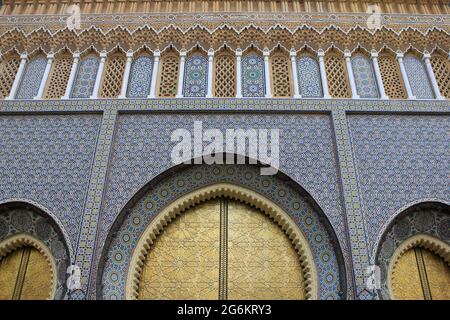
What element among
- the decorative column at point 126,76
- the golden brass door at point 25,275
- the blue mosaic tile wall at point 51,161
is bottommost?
the golden brass door at point 25,275

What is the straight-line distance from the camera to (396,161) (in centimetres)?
506

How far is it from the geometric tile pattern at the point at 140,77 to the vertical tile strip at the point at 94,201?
411 mm

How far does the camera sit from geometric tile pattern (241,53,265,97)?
221 inches

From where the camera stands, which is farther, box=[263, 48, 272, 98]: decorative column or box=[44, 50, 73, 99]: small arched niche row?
box=[44, 50, 73, 99]: small arched niche row

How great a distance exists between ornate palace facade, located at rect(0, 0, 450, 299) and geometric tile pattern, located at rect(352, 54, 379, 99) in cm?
2

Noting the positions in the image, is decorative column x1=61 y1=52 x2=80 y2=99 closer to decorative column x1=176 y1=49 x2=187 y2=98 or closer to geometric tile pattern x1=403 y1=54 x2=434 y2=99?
decorative column x1=176 y1=49 x2=187 y2=98

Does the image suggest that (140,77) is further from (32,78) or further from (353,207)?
(353,207)

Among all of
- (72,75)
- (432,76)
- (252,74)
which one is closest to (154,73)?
(72,75)

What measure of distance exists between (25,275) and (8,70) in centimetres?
252

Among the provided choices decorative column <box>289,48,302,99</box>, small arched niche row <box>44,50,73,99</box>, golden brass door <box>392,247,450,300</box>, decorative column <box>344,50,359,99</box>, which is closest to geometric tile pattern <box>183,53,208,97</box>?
decorative column <box>289,48,302,99</box>

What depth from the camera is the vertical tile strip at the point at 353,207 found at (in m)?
4.37

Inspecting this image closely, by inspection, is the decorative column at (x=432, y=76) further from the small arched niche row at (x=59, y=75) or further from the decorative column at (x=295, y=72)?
the small arched niche row at (x=59, y=75)

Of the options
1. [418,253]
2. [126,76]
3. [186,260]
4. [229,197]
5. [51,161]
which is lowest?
[186,260]

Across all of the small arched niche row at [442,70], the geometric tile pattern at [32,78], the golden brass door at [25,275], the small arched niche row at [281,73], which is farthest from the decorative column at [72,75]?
the small arched niche row at [442,70]
